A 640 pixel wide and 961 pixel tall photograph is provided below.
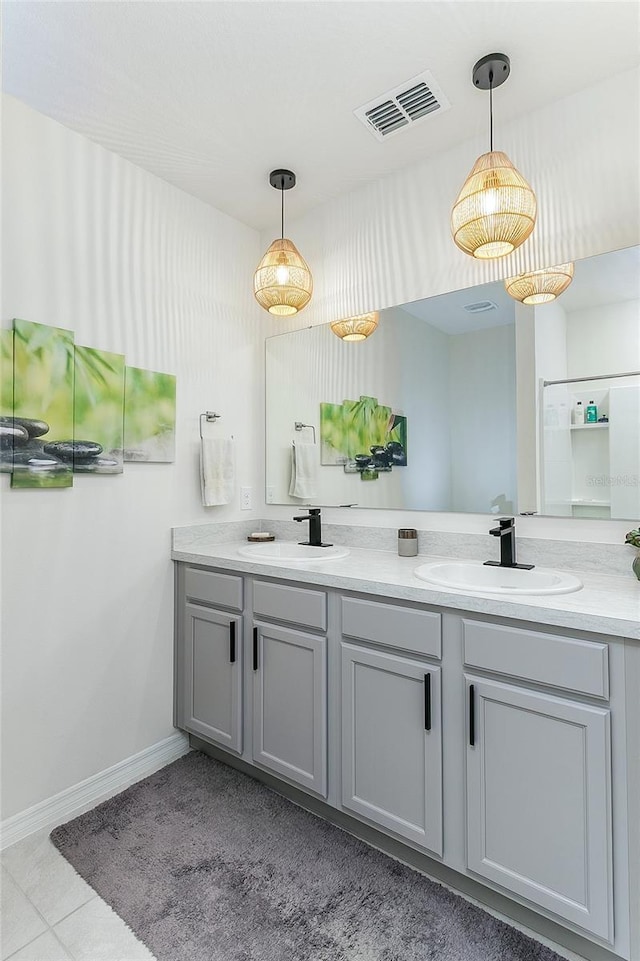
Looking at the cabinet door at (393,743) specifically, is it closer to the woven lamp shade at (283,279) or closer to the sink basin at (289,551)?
the sink basin at (289,551)

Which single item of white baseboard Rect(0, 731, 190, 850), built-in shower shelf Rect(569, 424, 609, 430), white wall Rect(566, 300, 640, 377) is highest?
white wall Rect(566, 300, 640, 377)

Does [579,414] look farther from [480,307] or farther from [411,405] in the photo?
[411,405]

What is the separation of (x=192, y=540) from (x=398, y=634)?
123 centimetres

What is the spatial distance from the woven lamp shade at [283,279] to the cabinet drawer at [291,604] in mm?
1257

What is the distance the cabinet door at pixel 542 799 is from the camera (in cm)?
123

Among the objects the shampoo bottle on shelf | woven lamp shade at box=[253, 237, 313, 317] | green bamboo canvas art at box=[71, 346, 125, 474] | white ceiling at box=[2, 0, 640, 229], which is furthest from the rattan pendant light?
the shampoo bottle on shelf

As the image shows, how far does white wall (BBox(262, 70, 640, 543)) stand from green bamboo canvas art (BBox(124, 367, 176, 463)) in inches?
33.1

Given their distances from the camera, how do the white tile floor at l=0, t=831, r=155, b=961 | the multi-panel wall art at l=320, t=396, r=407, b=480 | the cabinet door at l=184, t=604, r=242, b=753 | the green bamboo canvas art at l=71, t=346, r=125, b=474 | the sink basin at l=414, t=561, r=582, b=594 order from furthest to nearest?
the multi-panel wall art at l=320, t=396, r=407, b=480 < the cabinet door at l=184, t=604, r=242, b=753 < the green bamboo canvas art at l=71, t=346, r=125, b=474 < the sink basin at l=414, t=561, r=582, b=594 < the white tile floor at l=0, t=831, r=155, b=961

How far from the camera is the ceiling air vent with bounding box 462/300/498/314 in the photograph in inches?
79.7

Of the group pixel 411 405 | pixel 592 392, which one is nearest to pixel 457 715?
pixel 592 392

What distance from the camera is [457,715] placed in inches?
57.8

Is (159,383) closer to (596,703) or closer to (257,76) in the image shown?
(257,76)

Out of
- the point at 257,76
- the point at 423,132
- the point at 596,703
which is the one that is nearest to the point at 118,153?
the point at 257,76

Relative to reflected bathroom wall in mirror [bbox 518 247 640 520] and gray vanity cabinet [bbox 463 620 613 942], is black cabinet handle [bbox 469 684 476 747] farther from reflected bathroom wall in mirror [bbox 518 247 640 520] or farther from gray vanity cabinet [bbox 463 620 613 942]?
reflected bathroom wall in mirror [bbox 518 247 640 520]
